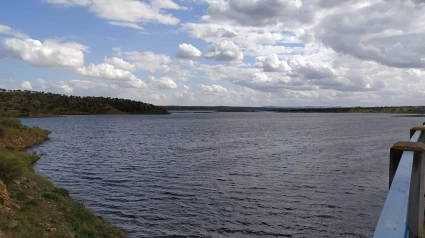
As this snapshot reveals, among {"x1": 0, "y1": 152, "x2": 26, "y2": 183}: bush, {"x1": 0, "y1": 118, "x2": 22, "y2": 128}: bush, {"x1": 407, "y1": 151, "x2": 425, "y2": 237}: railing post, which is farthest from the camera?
{"x1": 0, "y1": 118, "x2": 22, "y2": 128}: bush

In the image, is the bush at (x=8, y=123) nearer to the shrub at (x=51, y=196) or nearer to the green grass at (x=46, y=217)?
the green grass at (x=46, y=217)

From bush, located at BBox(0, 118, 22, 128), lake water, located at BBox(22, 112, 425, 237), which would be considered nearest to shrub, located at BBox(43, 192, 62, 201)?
lake water, located at BBox(22, 112, 425, 237)

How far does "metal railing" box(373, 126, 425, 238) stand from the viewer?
2.72 meters

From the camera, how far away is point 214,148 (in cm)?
5122

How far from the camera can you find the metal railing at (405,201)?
272 cm

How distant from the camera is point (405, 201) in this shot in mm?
3303

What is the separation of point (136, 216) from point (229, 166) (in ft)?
55.5

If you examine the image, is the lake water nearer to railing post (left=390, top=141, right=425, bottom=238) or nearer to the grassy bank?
the grassy bank

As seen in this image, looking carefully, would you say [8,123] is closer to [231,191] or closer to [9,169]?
[9,169]

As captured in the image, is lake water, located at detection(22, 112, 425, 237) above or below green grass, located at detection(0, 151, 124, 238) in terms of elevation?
below

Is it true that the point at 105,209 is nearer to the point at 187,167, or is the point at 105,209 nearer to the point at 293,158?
the point at 187,167

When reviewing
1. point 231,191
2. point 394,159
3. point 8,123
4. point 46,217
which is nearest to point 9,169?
point 46,217

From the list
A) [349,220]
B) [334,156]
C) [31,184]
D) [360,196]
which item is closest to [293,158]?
[334,156]

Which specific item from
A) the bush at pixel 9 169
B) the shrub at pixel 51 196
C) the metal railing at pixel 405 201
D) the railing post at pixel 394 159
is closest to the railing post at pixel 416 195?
the metal railing at pixel 405 201
